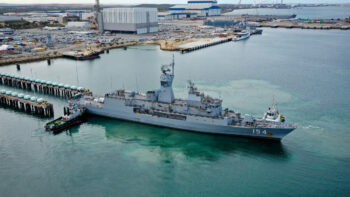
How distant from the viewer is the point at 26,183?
2433cm

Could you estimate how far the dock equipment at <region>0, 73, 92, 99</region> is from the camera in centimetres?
4531

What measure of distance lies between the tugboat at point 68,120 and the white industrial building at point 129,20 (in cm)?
9251

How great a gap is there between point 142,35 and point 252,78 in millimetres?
78527

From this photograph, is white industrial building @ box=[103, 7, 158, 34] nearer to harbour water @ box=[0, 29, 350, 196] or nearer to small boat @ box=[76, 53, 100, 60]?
small boat @ box=[76, 53, 100, 60]

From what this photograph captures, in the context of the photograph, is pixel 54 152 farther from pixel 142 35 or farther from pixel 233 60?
pixel 142 35

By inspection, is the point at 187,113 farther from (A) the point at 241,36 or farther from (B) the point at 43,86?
(A) the point at 241,36

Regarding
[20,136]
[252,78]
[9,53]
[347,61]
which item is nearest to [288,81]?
Result: [252,78]

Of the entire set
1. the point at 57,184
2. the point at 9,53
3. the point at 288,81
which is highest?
the point at 9,53

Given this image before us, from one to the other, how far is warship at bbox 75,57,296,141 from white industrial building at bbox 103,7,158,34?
303 ft

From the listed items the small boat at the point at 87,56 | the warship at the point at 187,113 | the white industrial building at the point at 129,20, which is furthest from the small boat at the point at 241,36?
the warship at the point at 187,113

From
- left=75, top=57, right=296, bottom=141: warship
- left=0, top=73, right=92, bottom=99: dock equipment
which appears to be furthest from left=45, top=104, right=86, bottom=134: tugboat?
left=0, top=73, right=92, bottom=99: dock equipment

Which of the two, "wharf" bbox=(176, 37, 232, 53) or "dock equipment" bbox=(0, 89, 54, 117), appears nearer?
"dock equipment" bbox=(0, 89, 54, 117)

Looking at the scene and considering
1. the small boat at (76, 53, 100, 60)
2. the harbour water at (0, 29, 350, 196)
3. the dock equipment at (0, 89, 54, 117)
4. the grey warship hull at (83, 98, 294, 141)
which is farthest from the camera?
the small boat at (76, 53, 100, 60)

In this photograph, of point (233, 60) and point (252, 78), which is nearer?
point (252, 78)
